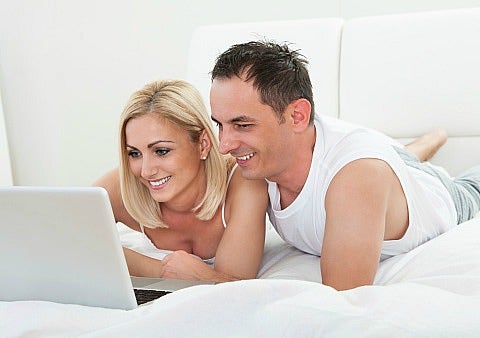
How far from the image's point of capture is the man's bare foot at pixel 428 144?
2.62 m

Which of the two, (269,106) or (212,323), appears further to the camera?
(269,106)

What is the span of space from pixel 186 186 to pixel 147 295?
54cm

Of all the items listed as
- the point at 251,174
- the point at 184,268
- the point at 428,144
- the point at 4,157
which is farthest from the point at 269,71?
the point at 4,157

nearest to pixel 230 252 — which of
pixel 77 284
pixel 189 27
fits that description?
pixel 77 284

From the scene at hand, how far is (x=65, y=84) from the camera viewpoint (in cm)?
414

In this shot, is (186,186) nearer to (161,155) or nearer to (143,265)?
(161,155)

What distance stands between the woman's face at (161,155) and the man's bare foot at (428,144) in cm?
81

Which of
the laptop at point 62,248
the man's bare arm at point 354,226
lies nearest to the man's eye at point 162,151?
the man's bare arm at point 354,226

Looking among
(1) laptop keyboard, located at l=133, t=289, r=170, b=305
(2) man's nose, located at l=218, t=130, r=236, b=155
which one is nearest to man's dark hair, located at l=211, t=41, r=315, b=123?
(2) man's nose, located at l=218, t=130, r=236, b=155

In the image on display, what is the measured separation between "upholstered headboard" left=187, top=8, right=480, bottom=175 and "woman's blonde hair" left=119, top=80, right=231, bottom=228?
0.78 meters

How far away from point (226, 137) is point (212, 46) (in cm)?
118

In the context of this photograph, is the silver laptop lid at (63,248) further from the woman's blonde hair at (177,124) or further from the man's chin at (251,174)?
the woman's blonde hair at (177,124)

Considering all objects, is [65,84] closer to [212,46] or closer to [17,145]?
[17,145]

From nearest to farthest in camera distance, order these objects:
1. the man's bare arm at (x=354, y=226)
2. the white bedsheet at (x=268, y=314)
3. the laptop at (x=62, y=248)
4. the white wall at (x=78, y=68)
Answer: the white bedsheet at (x=268, y=314)
the laptop at (x=62, y=248)
the man's bare arm at (x=354, y=226)
the white wall at (x=78, y=68)
